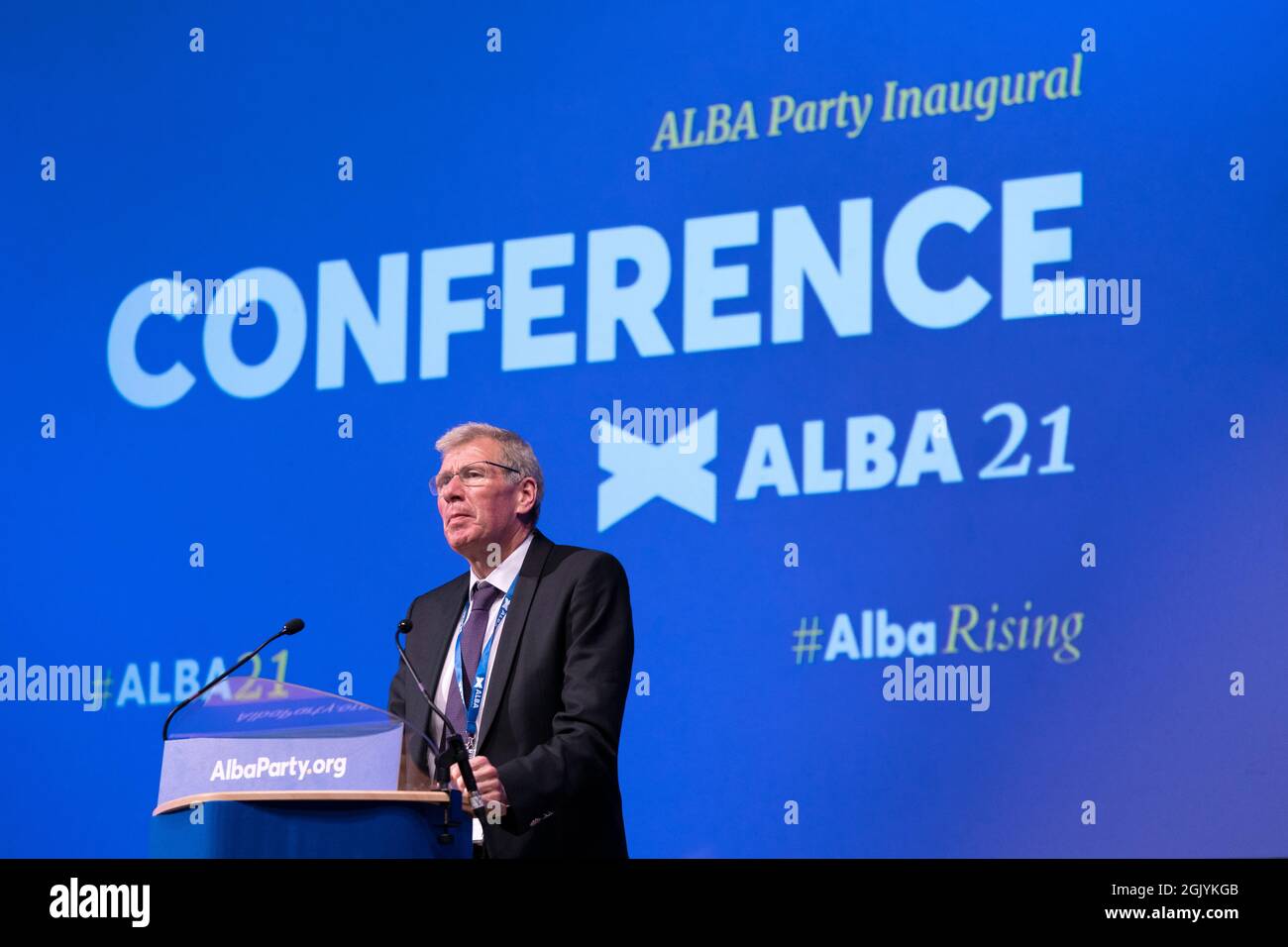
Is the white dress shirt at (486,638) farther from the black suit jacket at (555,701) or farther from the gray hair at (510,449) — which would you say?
the gray hair at (510,449)

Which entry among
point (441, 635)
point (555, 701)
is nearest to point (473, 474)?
point (441, 635)

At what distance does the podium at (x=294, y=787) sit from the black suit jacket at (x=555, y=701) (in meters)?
0.23

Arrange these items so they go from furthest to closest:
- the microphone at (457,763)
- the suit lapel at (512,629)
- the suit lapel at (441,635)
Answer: the suit lapel at (441,635) → the suit lapel at (512,629) → the microphone at (457,763)

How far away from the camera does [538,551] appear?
433cm

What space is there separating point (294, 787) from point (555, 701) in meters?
0.81

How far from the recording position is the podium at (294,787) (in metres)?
3.32

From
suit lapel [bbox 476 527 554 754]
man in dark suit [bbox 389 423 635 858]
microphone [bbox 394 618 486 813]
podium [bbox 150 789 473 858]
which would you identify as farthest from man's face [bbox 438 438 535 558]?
podium [bbox 150 789 473 858]

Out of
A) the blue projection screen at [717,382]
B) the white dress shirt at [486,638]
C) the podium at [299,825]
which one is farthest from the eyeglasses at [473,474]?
the blue projection screen at [717,382]

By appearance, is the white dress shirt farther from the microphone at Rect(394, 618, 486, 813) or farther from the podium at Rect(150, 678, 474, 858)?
the podium at Rect(150, 678, 474, 858)

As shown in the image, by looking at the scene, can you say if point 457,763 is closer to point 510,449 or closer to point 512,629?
point 512,629

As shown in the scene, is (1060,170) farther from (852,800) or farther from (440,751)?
(440,751)
